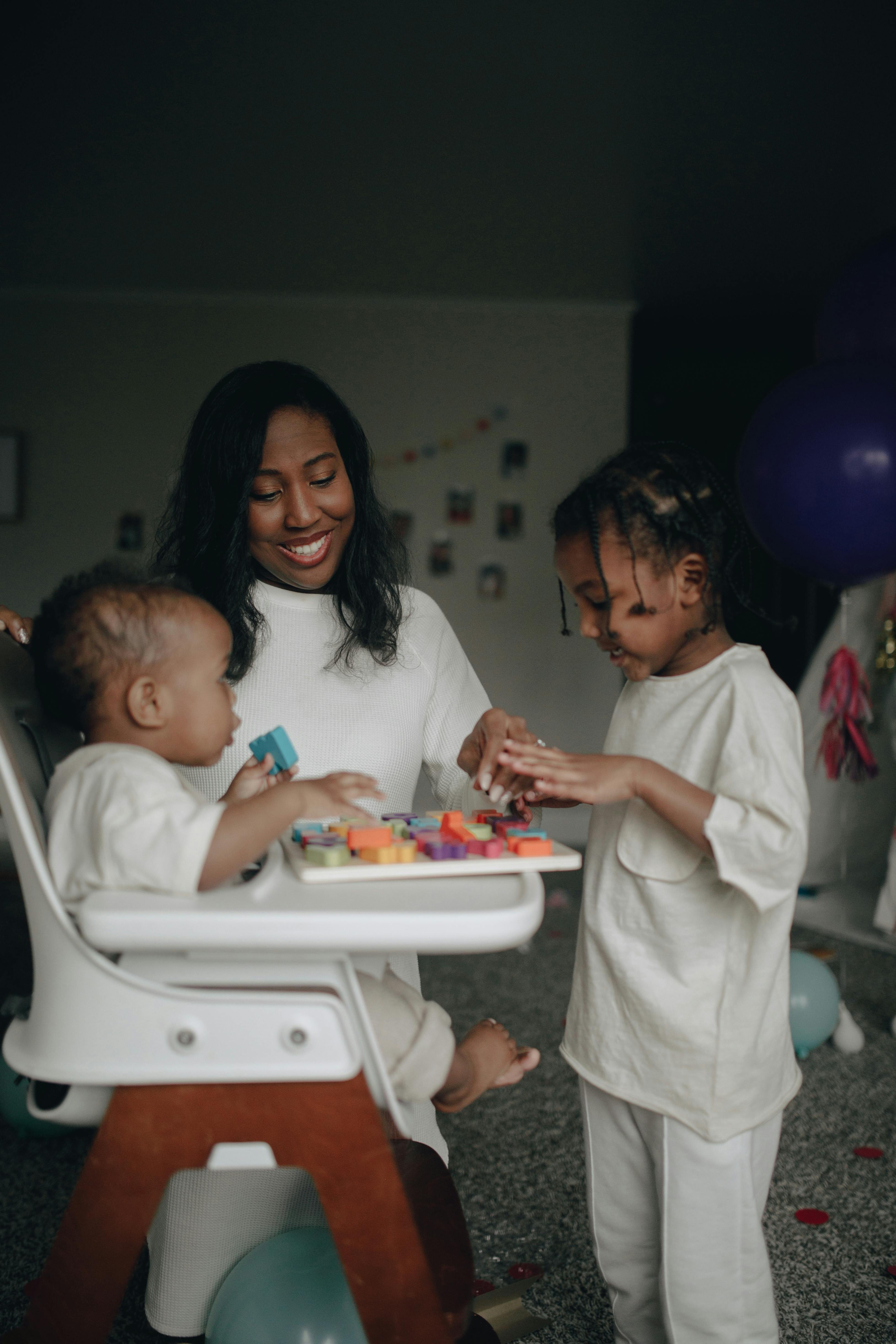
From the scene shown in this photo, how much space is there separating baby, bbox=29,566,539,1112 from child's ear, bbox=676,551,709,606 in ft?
1.40

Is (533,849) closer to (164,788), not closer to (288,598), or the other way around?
(164,788)

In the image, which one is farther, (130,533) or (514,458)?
(514,458)

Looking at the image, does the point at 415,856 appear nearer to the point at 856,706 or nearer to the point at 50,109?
the point at 856,706

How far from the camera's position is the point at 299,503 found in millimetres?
1335

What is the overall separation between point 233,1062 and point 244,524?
77 cm

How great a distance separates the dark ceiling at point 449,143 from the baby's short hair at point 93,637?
89.8 inches

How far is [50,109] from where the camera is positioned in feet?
10.2

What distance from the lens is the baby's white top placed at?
1334 millimetres

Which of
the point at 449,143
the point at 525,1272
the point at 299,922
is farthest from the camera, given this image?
the point at 449,143

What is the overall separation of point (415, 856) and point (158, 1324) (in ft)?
2.34

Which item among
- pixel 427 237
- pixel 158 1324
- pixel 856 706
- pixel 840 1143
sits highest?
pixel 427 237

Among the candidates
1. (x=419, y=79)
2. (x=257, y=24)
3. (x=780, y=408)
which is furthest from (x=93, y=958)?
(x=419, y=79)

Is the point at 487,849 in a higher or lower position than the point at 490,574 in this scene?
lower

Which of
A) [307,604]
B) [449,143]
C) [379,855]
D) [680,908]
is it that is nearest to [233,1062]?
[379,855]
